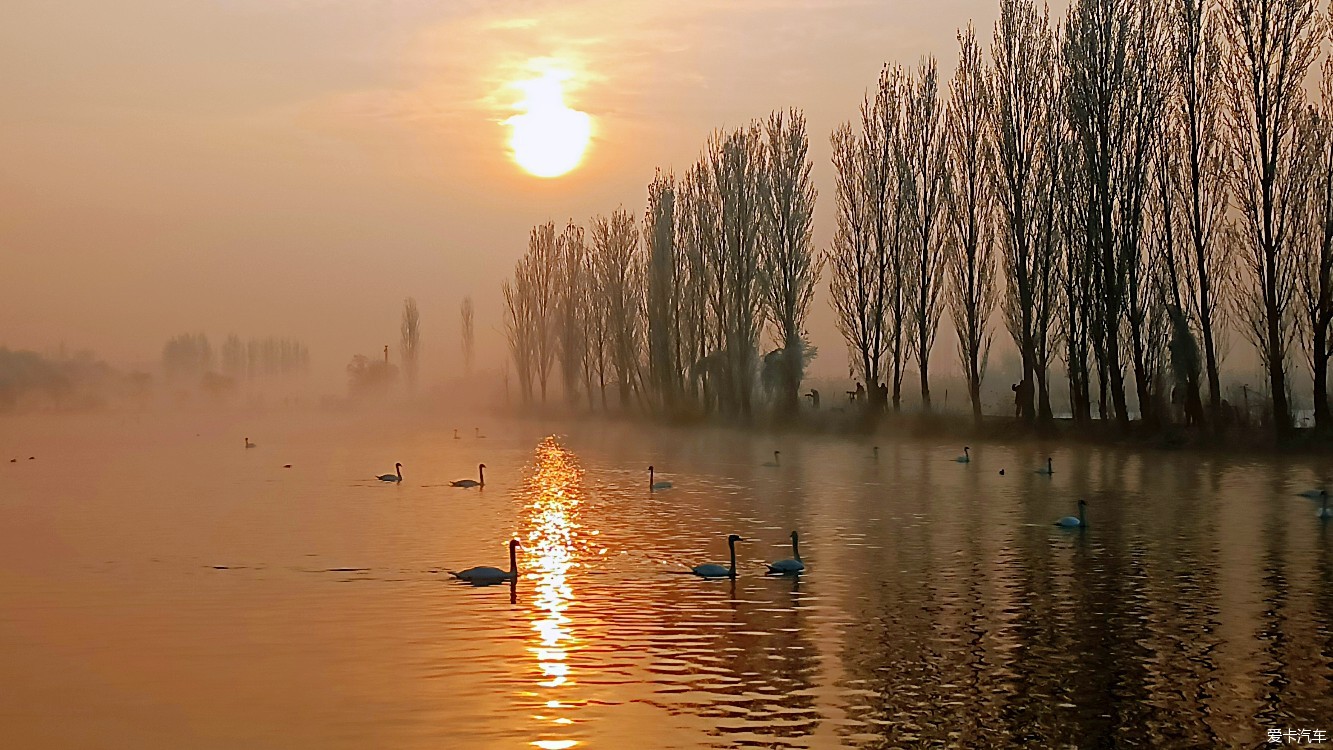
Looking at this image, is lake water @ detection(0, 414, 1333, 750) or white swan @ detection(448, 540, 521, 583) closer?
lake water @ detection(0, 414, 1333, 750)

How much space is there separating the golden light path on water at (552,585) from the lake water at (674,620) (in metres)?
0.07

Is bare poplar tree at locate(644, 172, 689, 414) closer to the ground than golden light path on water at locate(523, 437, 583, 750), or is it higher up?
higher up

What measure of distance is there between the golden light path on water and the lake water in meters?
0.07

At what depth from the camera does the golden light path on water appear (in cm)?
989

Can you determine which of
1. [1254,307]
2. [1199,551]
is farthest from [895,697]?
[1254,307]

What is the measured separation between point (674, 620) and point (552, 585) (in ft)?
10.00

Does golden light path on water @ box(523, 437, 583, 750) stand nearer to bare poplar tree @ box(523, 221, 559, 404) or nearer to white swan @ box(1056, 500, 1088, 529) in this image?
white swan @ box(1056, 500, 1088, 529)

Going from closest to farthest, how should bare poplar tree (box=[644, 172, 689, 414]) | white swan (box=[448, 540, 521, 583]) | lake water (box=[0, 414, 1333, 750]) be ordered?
lake water (box=[0, 414, 1333, 750]) → white swan (box=[448, 540, 521, 583]) → bare poplar tree (box=[644, 172, 689, 414])

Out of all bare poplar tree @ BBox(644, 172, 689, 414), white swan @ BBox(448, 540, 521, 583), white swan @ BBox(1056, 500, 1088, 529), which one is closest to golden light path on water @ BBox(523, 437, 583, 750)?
white swan @ BBox(448, 540, 521, 583)

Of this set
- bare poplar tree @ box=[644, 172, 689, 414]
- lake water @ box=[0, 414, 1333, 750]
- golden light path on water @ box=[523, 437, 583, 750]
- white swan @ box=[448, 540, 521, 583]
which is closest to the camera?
lake water @ box=[0, 414, 1333, 750]

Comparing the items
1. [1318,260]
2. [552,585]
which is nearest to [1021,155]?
[1318,260]

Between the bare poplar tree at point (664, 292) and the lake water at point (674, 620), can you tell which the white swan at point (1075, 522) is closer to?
the lake water at point (674, 620)

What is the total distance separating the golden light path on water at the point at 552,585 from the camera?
32.4ft

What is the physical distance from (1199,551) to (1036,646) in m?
7.51
